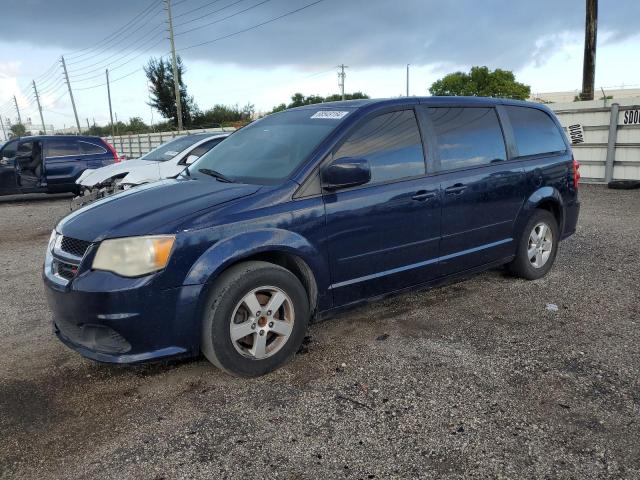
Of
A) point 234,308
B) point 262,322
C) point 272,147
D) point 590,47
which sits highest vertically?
point 590,47

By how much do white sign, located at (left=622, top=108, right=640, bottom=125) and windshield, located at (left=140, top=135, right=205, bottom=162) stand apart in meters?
9.18

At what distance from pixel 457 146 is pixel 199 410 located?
284 centimetres

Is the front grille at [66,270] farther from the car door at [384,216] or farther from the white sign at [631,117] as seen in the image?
the white sign at [631,117]

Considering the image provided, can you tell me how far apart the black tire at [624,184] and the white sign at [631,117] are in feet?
4.21

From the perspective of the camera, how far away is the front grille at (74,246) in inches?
116

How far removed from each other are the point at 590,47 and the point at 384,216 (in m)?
15.1

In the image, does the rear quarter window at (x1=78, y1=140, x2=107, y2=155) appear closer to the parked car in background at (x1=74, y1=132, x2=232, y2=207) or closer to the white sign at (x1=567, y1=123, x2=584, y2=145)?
the parked car in background at (x1=74, y1=132, x2=232, y2=207)

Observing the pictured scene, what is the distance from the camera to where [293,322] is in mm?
3242

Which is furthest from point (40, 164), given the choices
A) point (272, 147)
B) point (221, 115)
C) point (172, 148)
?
point (221, 115)

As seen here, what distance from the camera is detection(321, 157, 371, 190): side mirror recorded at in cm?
327

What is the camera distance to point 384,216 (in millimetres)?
3617

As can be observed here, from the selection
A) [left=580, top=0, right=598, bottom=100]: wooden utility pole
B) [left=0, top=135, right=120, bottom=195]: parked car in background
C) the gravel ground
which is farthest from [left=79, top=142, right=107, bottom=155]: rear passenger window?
[left=580, top=0, right=598, bottom=100]: wooden utility pole

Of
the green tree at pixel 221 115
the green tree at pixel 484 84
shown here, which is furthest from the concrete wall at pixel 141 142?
the green tree at pixel 484 84

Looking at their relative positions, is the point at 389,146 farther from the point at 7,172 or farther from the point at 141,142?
the point at 141,142
